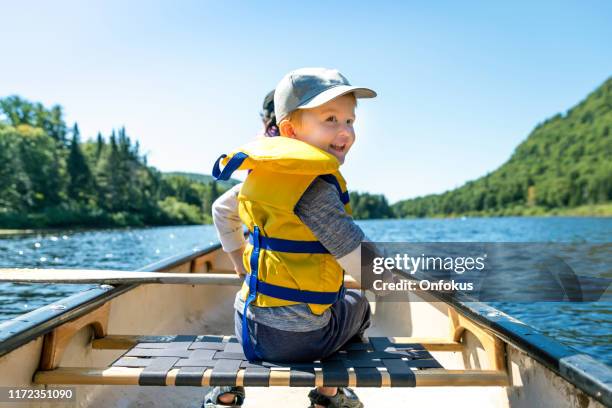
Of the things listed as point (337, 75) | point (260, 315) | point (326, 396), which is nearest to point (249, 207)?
point (260, 315)

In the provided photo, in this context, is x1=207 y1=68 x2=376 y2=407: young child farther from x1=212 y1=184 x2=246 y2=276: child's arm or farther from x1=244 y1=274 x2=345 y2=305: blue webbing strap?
x1=212 y1=184 x2=246 y2=276: child's arm

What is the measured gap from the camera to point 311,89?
5.34 ft

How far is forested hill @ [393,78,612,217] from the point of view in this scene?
296ft

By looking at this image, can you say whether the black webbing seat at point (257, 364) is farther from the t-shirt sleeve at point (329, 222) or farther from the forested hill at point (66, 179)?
the forested hill at point (66, 179)

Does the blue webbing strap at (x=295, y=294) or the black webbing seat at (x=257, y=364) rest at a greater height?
the blue webbing strap at (x=295, y=294)

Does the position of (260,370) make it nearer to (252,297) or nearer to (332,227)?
(252,297)

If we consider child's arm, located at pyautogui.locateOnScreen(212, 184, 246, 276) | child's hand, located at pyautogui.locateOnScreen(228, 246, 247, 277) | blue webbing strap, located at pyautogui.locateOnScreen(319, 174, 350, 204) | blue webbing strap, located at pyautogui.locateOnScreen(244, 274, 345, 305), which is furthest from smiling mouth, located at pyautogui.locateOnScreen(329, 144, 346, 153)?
child's hand, located at pyautogui.locateOnScreen(228, 246, 247, 277)

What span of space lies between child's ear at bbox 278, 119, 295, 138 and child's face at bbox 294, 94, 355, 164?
0.05 m

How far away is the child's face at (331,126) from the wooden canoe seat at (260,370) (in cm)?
72

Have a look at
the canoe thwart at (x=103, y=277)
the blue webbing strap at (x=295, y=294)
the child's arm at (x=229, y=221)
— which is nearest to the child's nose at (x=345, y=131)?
the blue webbing strap at (x=295, y=294)

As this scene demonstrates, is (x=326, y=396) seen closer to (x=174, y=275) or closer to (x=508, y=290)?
(x=174, y=275)

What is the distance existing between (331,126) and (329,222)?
0.35 meters

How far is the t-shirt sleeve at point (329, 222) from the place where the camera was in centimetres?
153

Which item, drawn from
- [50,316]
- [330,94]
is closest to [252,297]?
[330,94]
